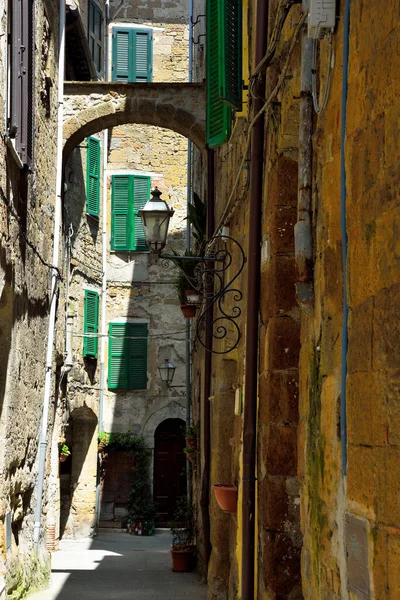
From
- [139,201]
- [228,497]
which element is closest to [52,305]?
[228,497]

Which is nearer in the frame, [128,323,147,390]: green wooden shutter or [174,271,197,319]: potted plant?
[174,271,197,319]: potted plant

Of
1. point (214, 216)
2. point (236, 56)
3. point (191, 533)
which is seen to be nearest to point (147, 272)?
point (191, 533)

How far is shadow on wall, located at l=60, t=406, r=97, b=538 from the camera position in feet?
61.1

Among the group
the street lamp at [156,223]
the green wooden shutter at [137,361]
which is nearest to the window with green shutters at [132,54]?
the green wooden shutter at [137,361]

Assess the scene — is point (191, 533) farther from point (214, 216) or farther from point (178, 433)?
point (178, 433)

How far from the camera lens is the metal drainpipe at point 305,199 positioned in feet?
14.9

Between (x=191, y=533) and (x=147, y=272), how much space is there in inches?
302

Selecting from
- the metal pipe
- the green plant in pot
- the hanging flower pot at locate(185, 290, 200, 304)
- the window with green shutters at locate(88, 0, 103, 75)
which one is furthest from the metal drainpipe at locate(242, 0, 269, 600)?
the green plant in pot

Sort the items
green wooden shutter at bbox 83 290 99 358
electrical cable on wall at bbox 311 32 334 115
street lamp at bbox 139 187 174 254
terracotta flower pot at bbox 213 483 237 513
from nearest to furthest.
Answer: electrical cable on wall at bbox 311 32 334 115 → terracotta flower pot at bbox 213 483 237 513 → street lamp at bbox 139 187 174 254 → green wooden shutter at bbox 83 290 99 358

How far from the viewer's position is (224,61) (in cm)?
756

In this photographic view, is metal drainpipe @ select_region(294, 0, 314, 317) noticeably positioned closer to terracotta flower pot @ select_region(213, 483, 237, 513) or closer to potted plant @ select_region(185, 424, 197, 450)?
terracotta flower pot @ select_region(213, 483, 237, 513)

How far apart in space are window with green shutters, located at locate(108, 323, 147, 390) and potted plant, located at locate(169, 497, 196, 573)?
5441 millimetres

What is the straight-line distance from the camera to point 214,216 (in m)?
11.2

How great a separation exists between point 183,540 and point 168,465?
6709 mm
